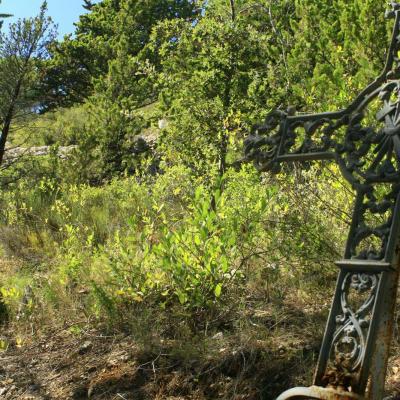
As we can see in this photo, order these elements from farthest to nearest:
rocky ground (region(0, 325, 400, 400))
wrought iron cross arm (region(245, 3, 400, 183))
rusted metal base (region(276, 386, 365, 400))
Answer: rocky ground (region(0, 325, 400, 400)) → wrought iron cross arm (region(245, 3, 400, 183)) → rusted metal base (region(276, 386, 365, 400))

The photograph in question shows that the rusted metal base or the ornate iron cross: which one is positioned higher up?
the ornate iron cross

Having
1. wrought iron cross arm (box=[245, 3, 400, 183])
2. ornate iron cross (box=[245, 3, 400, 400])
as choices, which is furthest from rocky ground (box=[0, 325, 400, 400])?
wrought iron cross arm (box=[245, 3, 400, 183])

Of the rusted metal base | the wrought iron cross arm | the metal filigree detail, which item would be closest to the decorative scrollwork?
the wrought iron cross arm

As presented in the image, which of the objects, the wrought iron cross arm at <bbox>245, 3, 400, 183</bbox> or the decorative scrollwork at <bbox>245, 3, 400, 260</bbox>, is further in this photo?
the wrought iron cross arm at <bbox>245, 3, 400, 183</bbox>

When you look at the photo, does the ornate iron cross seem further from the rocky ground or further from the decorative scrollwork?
the rocky ground

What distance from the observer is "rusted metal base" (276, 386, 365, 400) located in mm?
1766

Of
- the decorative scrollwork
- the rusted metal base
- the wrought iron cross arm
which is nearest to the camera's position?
the rusted metal base

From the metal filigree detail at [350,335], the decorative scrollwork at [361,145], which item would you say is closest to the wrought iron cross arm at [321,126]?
the decorative scrollwork at [361,145]

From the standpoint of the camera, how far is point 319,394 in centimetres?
182

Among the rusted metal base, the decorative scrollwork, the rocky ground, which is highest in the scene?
the decorative scrollwork

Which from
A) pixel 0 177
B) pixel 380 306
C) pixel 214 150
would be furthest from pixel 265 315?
pixel 0 177

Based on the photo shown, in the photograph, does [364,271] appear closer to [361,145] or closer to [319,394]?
[319,394]

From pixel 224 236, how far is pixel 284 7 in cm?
849

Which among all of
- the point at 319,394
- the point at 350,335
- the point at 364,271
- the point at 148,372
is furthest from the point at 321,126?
the point at 148,372
